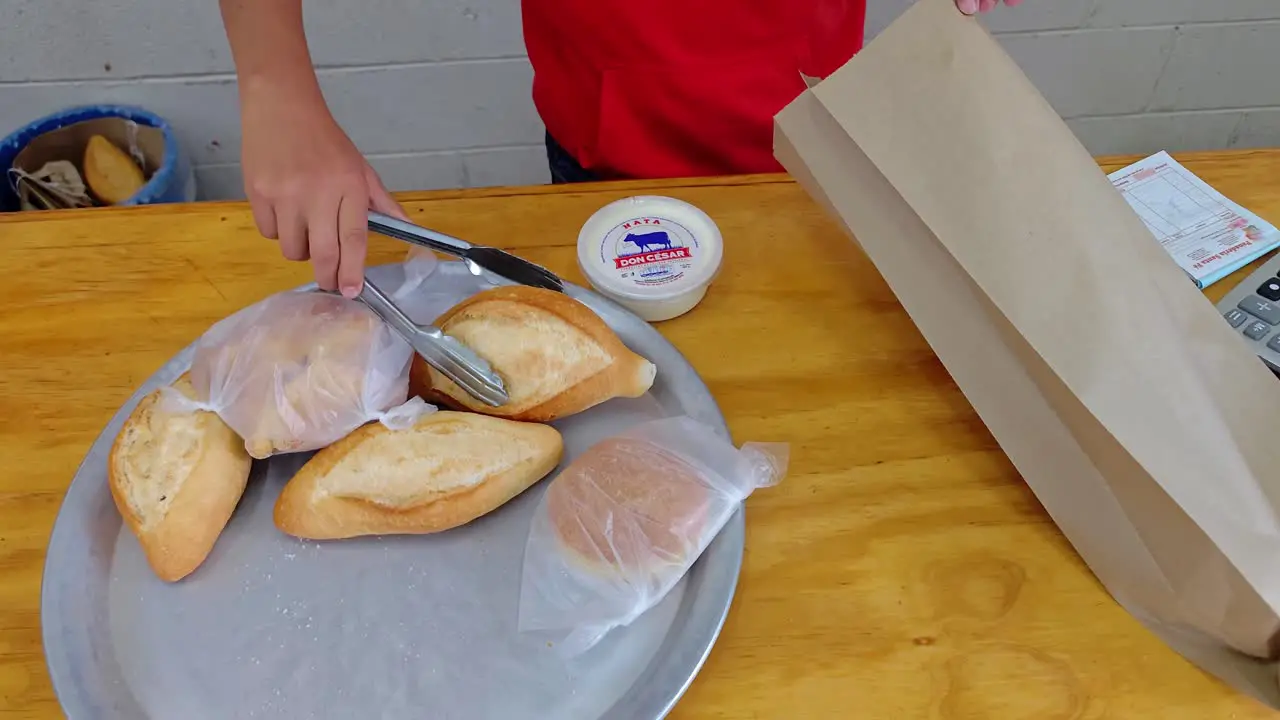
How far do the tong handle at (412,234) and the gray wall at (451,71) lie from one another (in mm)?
733

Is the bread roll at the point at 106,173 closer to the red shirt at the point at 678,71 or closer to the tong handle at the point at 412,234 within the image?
the red shirt at the point at 678,71

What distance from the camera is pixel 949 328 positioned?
559 mm

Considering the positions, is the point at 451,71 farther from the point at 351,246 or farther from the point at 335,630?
the point at 335,630

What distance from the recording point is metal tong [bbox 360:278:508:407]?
0.56 metres

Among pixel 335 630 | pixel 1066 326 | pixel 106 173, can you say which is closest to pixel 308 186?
pixel 335 630

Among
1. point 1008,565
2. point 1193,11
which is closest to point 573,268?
point 1008,565

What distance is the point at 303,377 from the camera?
55 cm

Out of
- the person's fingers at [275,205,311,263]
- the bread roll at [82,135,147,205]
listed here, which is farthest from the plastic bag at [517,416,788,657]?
the bread roll at [82,135,147,205]

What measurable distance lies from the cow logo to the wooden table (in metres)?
0.04

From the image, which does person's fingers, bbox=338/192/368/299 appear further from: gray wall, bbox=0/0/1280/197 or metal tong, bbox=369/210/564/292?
gray wall, bbox=0/0/1280/197

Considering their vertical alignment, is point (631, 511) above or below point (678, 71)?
below

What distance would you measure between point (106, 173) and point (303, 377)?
0.93 m

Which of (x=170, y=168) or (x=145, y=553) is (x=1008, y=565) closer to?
(x=145, y=553)

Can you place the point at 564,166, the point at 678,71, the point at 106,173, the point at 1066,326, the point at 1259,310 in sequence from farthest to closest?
the point at 106,173
the point at 564,166
the point at 678,71
the point at 1259,310
the point at 1066,326
